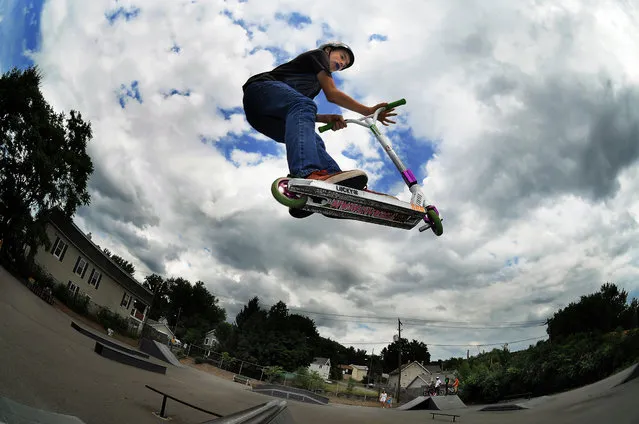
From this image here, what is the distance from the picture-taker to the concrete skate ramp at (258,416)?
4.25 feet

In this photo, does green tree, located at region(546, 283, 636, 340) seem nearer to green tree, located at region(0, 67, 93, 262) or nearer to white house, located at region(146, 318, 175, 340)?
white house, located at region(146, 318, 175, 340)

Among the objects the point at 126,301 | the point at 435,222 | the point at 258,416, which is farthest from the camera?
the point at 435,222

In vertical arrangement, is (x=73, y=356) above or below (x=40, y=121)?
below

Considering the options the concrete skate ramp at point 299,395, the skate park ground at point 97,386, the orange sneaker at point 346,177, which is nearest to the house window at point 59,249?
the skate park ground at point 97,386

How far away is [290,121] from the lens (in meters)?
2.71

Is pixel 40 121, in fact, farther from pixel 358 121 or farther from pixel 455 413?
pixel 455 413

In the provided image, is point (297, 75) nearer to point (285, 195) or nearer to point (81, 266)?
point (285, 195)

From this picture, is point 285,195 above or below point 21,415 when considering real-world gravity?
above

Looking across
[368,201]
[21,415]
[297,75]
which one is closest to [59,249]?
[21,415]

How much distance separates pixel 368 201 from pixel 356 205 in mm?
136

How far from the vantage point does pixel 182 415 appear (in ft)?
5.16

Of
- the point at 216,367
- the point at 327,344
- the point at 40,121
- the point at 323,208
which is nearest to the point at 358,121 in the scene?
the point at 323,208

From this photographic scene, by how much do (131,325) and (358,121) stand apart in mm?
2983

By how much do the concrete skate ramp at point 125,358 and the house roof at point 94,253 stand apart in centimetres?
73
